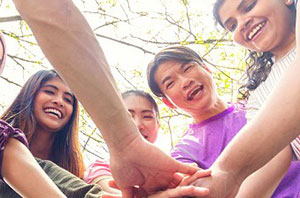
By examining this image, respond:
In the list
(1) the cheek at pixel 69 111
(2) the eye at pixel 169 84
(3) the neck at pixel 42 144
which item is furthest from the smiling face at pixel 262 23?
(3) the neck at pixel 42 144

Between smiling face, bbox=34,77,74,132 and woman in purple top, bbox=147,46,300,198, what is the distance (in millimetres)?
708

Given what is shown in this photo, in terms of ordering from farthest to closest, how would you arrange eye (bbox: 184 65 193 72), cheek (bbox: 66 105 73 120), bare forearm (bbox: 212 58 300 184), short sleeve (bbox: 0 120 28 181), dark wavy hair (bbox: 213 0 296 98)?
cheek (bbox: 66 105 73 120), eye (bbox: 184 65 193 72), dark wavy hair (bbox: 213 0 296 98), short sleeve (bbox: 0 120 28 181), bare forearm (bbox: 212 58 300 184)

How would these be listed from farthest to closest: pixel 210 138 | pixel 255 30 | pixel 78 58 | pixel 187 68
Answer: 1. pixel 187 68
2. pixel 210 138
3. pixel 255 30
4. pixel 78 58

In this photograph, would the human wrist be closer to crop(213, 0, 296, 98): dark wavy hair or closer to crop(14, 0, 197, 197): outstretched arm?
crop(14, 0, 197, 197): outstretched arm

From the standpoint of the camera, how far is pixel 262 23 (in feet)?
6.35

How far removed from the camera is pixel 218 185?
1.28m

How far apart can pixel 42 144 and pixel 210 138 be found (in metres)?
1.26

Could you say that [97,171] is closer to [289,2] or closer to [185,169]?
[185,169]

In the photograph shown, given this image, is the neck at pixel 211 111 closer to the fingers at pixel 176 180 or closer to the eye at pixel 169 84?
the eye at pixel 169 84

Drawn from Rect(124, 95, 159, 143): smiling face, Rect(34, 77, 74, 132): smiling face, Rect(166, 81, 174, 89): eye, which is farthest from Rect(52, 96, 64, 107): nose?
Rect(166, 81, 174, 89): eye

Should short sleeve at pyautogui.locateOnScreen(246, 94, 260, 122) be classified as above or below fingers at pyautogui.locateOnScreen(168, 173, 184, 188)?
above

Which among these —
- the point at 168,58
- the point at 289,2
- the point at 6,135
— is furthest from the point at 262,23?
the point at 6,135

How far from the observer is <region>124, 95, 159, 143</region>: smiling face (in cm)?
258

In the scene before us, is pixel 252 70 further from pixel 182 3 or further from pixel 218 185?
pixel 182 3
